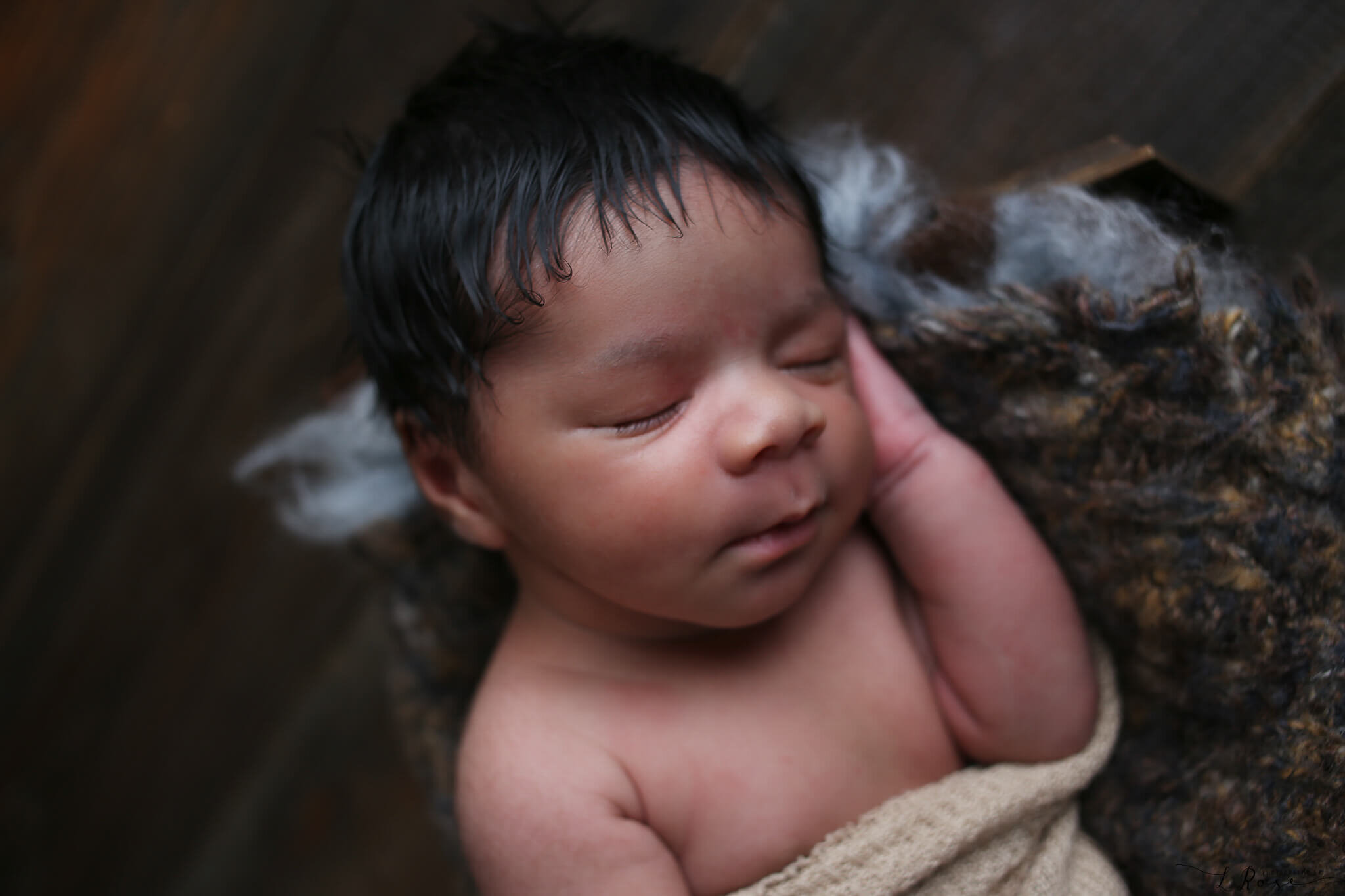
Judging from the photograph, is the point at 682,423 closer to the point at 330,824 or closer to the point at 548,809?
the point at 548,809

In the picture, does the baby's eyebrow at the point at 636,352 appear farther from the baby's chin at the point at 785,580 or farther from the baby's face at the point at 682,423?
the baby's chin at the point at 785,580

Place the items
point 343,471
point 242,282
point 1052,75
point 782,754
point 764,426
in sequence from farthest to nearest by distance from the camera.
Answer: point 242,282
point 343,471
point 1052,75
point 782,754
point 764,426

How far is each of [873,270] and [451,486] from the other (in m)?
0.39

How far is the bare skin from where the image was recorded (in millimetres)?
591

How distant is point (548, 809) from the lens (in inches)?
25.6

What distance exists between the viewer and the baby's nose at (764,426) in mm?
576

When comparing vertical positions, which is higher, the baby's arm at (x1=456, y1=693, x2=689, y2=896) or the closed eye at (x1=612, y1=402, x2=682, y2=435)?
the closed eye at (x1=612, y1=402, x2=682, y2=435)

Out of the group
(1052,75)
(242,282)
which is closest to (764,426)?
(1052,75)

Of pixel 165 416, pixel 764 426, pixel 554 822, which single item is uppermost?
pixel 764 426

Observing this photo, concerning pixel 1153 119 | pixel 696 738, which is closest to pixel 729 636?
pixel 696 738

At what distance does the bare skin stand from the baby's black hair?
1.1 inches

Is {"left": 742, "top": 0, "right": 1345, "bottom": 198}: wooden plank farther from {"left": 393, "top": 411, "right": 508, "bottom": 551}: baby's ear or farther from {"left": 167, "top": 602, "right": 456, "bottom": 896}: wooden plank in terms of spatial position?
{"left": 167, "top": 602, "right": 456, "bottom": 896}: wooden plank

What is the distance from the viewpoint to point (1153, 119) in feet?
2.52

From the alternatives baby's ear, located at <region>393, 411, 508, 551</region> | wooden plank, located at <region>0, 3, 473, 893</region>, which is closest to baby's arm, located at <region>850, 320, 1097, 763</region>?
baby's ear, located at <region>393, 411, 508, 551</region>
